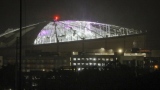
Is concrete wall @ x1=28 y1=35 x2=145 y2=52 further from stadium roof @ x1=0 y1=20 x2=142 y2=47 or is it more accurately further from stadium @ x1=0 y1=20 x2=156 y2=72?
stadium roof @ x1=0 y1=20 x2=142 y2=47

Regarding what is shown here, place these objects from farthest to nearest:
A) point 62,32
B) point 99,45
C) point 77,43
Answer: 1. point 99,45
2. point 62,32
3. point 77,43

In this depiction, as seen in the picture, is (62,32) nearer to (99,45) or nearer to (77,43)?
(77,43)

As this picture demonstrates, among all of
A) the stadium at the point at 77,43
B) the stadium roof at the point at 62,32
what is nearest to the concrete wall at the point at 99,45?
the stadium at the point at 77,43

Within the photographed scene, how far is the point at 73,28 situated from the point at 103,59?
12.8 metres

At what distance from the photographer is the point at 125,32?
62.6m

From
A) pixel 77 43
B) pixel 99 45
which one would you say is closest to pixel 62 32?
pixel 77 43

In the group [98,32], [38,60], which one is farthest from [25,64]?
[98,32]

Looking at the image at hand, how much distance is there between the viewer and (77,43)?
57.1 m

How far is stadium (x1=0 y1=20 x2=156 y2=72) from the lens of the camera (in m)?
47.0

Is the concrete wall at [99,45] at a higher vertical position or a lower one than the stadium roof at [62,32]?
lower

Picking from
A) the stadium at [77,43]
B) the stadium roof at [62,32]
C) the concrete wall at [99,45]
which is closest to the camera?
the stadium at [77,43]

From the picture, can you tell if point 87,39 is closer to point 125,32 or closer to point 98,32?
point 98,32

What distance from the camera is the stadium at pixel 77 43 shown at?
154 feet

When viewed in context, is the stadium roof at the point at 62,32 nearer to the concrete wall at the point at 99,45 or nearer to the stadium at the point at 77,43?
the stadium at the point at 77,43
